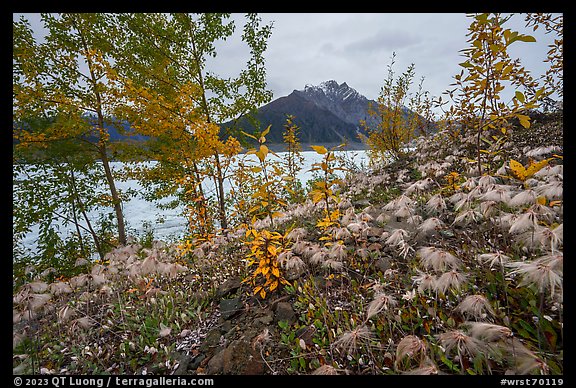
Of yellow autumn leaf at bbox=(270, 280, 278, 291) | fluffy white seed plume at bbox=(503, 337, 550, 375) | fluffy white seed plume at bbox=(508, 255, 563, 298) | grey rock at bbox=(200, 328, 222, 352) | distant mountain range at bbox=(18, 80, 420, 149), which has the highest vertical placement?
distant mountain range at bbox=(18, 80, 420, 149)

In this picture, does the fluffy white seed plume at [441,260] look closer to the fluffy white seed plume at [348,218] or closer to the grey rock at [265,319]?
the fluffy white seed plume at [348,218]

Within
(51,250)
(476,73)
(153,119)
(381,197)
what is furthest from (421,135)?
(51,250)

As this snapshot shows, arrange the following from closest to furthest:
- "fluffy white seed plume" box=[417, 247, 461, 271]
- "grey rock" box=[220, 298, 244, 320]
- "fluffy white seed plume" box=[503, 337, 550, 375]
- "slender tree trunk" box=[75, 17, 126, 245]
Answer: "fluffy white seed plume" box=[503, 337, 550, 375] < "fluffy white seed plume" box=[417, 247, 461, 271] < "grey rock" box=[220, 298, 244, 320] < "slender tree trunk" box=[75, 17, 126, 245]

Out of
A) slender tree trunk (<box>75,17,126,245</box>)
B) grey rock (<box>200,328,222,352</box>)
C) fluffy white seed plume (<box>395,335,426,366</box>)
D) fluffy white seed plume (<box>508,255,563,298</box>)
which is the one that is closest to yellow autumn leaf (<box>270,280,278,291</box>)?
grey rock (<box>200,328,222,352</box>)

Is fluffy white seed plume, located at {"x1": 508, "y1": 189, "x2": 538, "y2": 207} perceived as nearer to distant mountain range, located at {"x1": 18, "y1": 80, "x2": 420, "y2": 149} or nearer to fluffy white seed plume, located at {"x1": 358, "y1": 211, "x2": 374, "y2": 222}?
fluffy white seed plume, located at {"x1": 358, "y1": 211, "x2": 374, "y2": 222}

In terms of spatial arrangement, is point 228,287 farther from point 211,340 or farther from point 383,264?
point 383,264

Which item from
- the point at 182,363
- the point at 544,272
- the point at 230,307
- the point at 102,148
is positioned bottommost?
the point at 182,363

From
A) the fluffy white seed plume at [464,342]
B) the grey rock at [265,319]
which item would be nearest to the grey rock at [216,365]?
the grey rock at [265,319]

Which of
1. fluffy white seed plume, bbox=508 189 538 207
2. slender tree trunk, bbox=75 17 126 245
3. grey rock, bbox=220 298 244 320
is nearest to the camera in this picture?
fluffy white seed plume, bbox=508 189 538 207

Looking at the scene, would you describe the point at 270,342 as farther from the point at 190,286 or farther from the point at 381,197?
the point at 381,197

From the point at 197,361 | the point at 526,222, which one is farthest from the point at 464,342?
the point at 197,361
